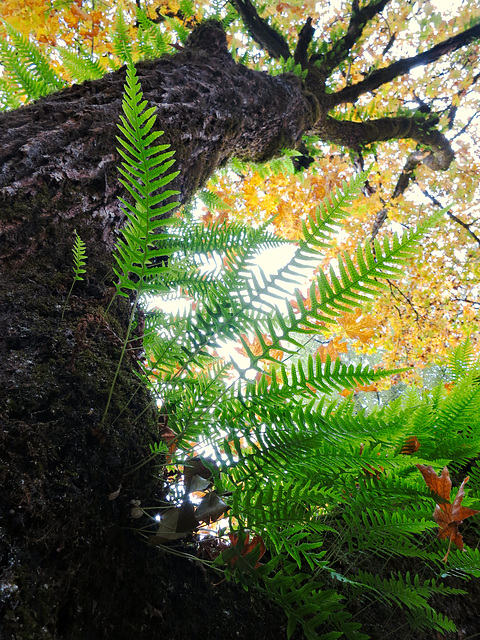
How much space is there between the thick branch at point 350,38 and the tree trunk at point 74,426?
11.2 feet

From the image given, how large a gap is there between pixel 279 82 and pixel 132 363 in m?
2.30

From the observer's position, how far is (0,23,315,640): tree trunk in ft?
1.37

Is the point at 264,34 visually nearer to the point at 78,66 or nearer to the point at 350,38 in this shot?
the point at 350,38

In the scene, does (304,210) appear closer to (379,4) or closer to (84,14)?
(379,4)

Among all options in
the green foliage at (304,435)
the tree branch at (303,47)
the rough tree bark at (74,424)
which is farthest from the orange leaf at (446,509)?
the tree branch at (303,47)

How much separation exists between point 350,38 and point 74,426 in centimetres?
469

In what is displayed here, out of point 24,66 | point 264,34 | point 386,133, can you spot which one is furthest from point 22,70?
point 386,133

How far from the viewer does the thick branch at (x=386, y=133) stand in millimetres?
3770

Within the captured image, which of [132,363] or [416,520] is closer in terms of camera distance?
[416,520]

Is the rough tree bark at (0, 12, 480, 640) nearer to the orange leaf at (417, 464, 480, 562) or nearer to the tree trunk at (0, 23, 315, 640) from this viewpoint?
the tree trunk at (0, 23, 315, 640)

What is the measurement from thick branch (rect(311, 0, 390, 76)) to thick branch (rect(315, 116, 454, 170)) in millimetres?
583

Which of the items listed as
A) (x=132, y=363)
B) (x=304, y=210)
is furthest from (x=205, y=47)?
(x=304, y=210)

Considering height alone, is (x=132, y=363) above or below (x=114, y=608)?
above

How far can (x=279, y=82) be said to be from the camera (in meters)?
2.37
